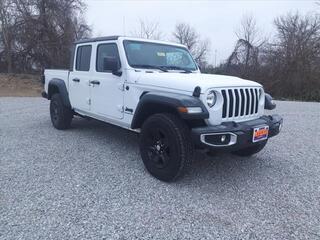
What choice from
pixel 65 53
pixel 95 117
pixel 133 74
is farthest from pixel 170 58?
pixel 65 53

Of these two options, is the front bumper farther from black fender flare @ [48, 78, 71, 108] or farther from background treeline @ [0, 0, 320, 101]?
background treeline @ [0, 0, 320, 101]

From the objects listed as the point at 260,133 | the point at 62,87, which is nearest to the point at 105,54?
the point at 62,87

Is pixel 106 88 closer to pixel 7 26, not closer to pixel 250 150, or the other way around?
pixel 250 150

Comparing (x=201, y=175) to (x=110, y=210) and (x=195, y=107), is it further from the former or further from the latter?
(x=110, y=210)

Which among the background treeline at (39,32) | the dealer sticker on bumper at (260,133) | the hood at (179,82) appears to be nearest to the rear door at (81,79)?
the hood at (179,82)

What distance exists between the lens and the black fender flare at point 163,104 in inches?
134

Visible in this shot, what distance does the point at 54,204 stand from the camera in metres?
3.26

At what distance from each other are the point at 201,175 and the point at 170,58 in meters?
2.00

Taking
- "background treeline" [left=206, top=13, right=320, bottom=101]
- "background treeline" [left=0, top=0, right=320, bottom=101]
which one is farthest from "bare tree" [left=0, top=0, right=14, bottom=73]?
"background treeline" [left=206, top=13, right=320, bottom=101]

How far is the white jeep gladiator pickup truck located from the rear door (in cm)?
2

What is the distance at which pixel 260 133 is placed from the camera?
3.77m

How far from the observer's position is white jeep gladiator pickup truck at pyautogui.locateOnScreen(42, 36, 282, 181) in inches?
138

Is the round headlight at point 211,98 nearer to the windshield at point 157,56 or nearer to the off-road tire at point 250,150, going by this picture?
the windshield at point 157,56

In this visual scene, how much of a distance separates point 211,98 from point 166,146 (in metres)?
0.82
